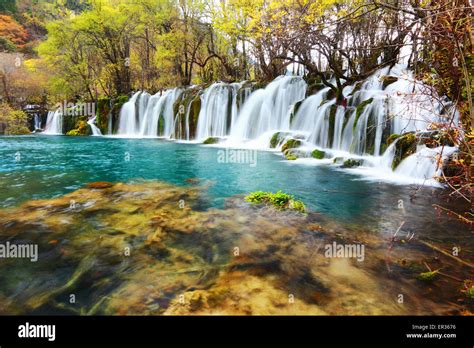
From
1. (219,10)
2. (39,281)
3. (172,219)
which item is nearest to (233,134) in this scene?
(219,10)

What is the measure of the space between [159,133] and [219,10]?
13223 millimetres

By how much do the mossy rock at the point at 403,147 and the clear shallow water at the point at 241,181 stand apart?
1.84 m

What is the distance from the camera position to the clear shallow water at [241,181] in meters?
6.91

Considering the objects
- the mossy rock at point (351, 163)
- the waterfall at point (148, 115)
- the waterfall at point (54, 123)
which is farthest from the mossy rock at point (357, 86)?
the waterfall at point (54, 123)

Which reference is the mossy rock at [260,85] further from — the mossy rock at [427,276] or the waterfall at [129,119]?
the mossy rock at [427,276]

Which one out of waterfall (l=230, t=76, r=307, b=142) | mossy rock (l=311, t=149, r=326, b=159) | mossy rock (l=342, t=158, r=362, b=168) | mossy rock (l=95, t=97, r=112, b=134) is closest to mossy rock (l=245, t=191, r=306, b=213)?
mossy rock (l=342, t=158, r=362, b=168)

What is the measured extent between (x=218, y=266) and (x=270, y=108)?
18076mm

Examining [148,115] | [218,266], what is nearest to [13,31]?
[148,115]

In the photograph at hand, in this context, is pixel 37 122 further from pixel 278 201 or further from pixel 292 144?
pixel 278 201

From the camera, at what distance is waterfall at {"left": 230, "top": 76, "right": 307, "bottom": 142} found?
2066 cm

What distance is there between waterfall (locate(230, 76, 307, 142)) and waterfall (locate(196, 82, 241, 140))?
4.93 ft

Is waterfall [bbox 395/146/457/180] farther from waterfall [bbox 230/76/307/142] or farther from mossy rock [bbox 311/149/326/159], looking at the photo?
waterfall [bbox 230/76/307/142]

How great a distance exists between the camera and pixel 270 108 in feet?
69.2
